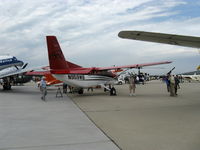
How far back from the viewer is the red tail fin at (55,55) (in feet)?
53.8

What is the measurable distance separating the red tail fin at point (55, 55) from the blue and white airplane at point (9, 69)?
23.0ft

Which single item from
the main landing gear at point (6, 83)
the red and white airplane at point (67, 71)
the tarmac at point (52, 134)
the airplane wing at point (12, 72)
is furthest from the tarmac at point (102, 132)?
the main landing gear at point (6, 83)

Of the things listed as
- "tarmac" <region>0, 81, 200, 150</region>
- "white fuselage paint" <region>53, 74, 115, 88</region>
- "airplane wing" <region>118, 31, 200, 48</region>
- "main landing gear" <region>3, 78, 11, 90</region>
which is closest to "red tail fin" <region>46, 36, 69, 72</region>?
"white fuselage paint" <region>53, 74, 115, 88</region>

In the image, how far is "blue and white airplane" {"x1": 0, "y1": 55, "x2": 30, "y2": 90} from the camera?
22.5 m

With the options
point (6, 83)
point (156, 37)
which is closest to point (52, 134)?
point (156, 37)

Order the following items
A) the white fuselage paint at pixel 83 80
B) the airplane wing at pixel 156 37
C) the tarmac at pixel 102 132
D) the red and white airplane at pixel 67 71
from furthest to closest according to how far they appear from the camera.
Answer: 1. the white fuselage paint at pixel 83 80
2. the red and white airplane at pixel 67 71
3. the airplane wing at pixel 156 37
4. the tarmac at pixel 102 132

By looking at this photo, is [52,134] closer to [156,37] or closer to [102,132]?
[102,132]

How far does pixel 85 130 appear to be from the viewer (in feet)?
22.0

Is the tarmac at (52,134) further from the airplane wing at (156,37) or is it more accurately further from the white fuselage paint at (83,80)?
the white fuselage paint at (83,80)

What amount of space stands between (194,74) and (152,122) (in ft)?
133

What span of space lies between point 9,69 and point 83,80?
9801mm

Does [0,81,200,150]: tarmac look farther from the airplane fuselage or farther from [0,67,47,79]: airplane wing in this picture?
the airplane fuselage

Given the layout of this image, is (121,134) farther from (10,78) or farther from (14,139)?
(10,78)

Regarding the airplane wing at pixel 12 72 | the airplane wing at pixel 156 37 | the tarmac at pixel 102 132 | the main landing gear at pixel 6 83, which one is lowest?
the tarmac at pixel 102 132
